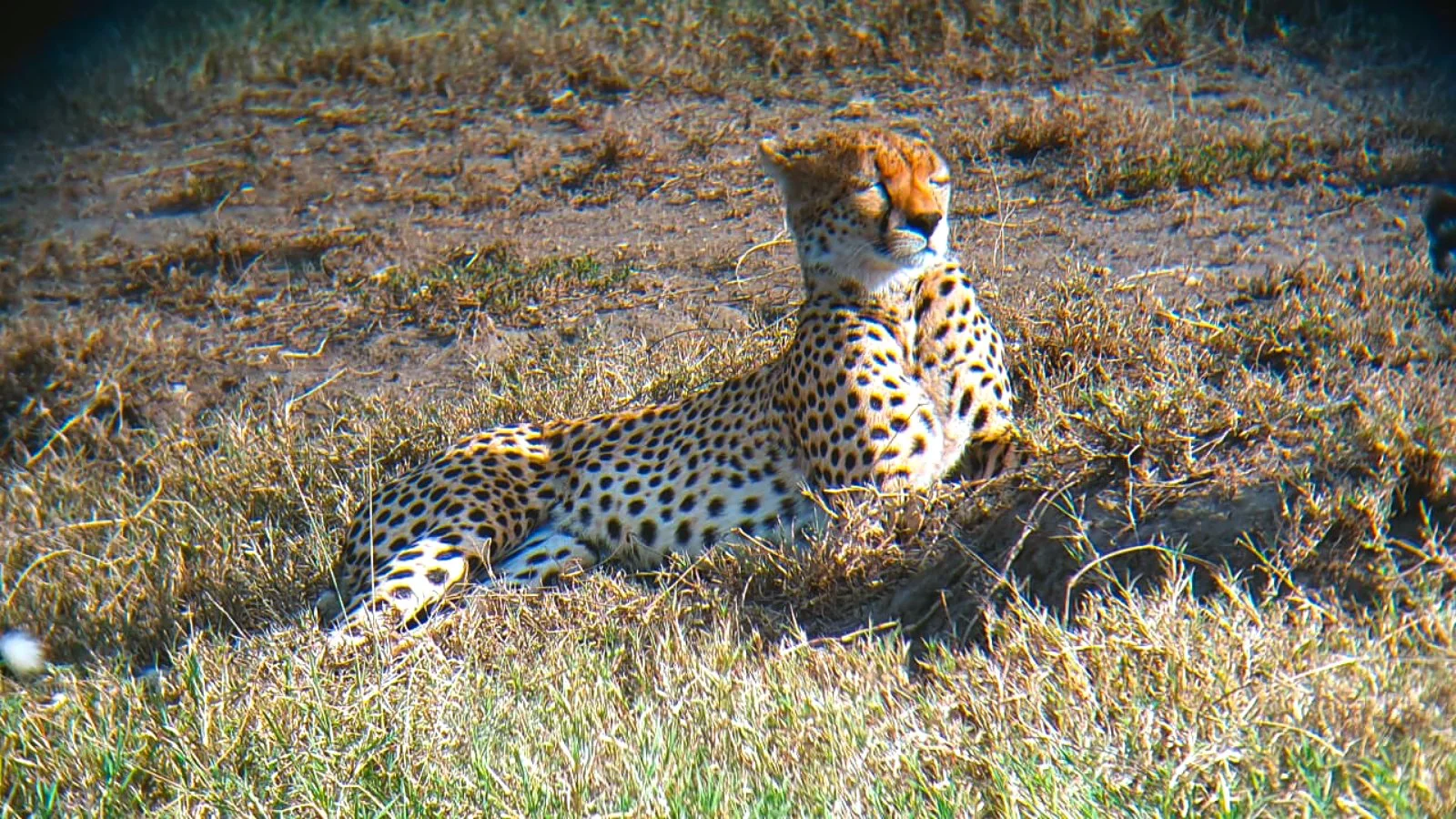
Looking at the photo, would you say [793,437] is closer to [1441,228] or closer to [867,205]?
[867,205]

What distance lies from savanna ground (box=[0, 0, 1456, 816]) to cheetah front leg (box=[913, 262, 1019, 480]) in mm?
152

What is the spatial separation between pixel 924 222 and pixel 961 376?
44cm

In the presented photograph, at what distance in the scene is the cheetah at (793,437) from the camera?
12.4 ft

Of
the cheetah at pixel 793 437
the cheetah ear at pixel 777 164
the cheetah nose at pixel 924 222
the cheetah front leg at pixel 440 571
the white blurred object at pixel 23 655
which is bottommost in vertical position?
the white blurred object at pixel 23 655

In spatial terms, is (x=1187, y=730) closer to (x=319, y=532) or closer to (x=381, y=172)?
(x=319, y=532)

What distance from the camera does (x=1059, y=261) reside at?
16.8ft

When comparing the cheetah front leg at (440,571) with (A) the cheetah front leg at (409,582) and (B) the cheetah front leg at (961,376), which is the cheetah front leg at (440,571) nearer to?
(A) the cheetah front leg at (409,582)

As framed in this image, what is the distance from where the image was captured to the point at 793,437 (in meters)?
4.01

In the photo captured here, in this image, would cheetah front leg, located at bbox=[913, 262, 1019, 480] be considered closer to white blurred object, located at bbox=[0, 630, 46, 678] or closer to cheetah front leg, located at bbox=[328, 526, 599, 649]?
cheetah front leg, located at bbox=[328, 526, 599, 649]

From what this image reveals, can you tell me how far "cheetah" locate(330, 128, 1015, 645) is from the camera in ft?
12.4

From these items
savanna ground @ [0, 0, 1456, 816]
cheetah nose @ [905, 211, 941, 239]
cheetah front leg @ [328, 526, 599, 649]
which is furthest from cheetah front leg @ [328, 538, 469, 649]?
cheetah nose @ [905, 211, 941, 239]

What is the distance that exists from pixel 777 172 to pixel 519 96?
13.5ft

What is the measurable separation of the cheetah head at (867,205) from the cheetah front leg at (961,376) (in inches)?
5.1

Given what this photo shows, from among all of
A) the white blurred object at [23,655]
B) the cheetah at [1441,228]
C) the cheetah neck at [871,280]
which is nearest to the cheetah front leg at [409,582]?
the white blurred object at [23,655]
